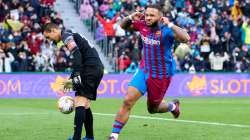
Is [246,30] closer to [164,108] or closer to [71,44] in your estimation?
[164,108]

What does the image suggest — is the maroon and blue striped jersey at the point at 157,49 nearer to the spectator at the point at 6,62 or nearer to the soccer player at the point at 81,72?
the soccer player at the point at 81,72

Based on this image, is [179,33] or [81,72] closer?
[179,33]

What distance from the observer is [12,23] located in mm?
28906

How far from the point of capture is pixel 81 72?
10.8 m

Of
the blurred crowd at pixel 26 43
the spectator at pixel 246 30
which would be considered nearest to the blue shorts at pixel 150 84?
the blurred crowd at pixel 26 43

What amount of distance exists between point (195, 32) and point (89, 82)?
22387mm

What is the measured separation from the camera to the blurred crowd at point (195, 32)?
3080 cm

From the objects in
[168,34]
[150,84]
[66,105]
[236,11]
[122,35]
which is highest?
[168,34]

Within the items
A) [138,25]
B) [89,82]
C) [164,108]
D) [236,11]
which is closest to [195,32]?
[236,11]

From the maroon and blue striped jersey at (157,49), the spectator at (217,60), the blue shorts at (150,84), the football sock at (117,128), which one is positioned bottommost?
the spectator at (217,60)

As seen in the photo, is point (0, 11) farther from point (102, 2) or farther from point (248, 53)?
point (248, 53)

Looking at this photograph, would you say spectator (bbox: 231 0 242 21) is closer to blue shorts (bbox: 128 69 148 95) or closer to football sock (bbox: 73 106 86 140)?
blue shorts (bbox: 128 69 148 95)

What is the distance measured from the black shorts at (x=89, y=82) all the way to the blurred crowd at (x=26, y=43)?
51.6 feet

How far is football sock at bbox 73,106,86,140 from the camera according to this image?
10.5 meters
